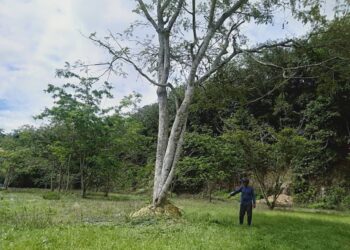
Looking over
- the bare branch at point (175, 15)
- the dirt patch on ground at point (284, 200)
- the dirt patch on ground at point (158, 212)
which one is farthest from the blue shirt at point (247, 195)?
the dirt patch on ground at point (284, 200)

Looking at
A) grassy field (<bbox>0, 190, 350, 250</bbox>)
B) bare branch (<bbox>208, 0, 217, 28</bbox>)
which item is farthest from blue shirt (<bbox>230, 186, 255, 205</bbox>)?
bare branch (<bbox>208, 0, 217, 28</bbox>)

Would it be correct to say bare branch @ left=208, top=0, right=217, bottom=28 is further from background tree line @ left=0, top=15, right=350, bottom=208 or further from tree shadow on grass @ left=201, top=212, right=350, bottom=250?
tree shadow on grass @ left=201, top=212, right=350, bottom=250

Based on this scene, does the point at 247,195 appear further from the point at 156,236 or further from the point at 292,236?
the point at 156,236

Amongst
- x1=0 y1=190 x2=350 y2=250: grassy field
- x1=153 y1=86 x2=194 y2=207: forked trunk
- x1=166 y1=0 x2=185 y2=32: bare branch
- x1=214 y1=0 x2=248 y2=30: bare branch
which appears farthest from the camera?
x1=166 y1=0 x2=185 y2=32: bare branch

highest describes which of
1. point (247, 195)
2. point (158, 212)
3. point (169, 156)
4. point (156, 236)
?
point (169, 156)

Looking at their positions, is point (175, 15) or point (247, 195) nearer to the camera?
point (247, 195)

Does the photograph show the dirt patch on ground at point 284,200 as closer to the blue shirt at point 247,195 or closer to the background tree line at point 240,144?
the background tree line at point 240,144

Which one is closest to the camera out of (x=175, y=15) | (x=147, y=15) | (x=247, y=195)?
(x=247, y=195)

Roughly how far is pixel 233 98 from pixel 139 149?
18457 millimetres

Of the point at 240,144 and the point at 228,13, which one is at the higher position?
the point at 228,13

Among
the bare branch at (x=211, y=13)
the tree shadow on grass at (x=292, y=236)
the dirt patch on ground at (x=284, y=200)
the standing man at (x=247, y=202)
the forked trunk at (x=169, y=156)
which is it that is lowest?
the tree shadow on grass at (x=292, y=236)

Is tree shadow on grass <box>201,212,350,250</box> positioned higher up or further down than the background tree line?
further down

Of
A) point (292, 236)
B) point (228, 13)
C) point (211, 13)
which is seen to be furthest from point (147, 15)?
point (292, 236)

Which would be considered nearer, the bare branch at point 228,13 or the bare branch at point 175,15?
the bare branch at point 228,13
